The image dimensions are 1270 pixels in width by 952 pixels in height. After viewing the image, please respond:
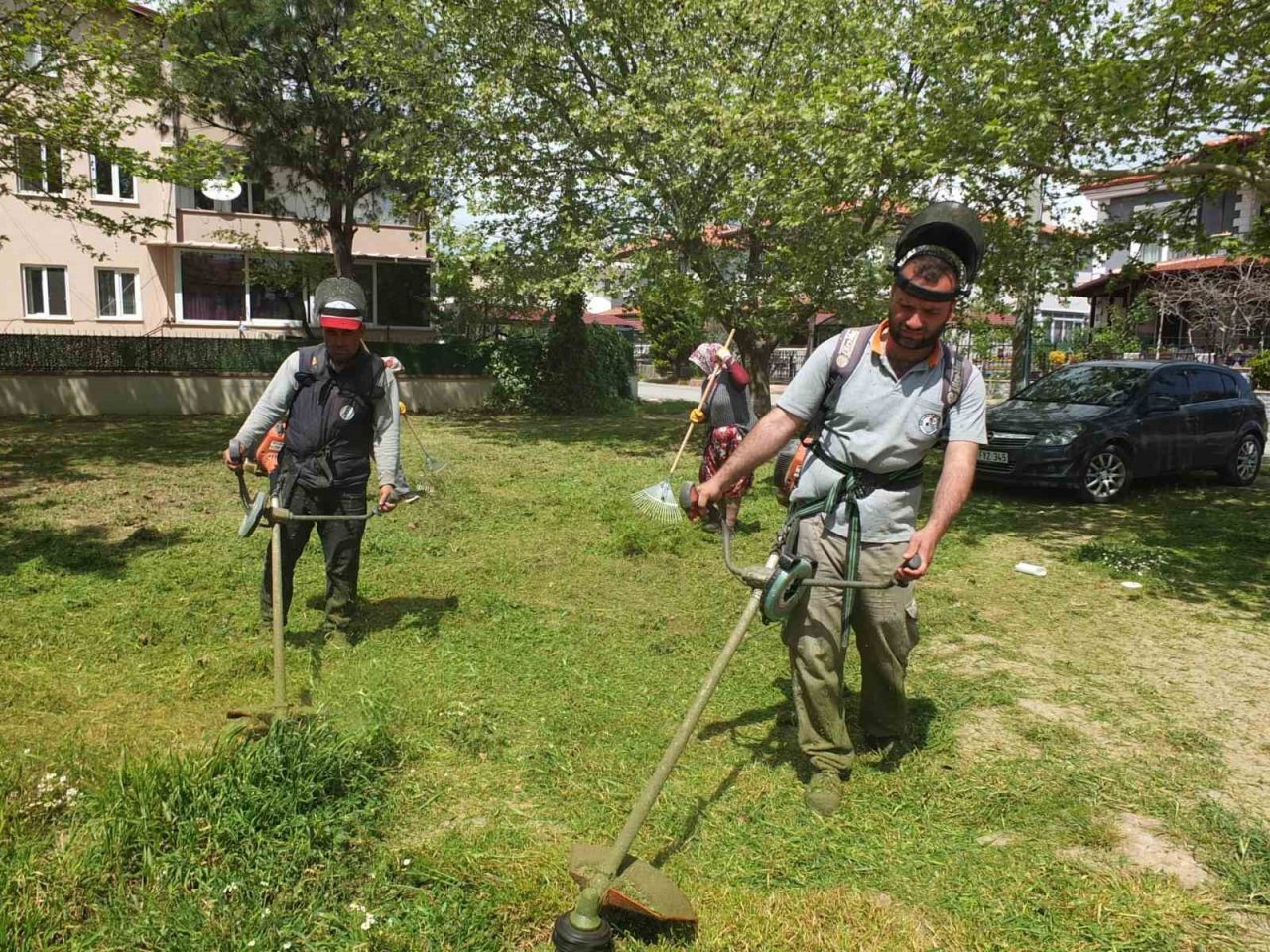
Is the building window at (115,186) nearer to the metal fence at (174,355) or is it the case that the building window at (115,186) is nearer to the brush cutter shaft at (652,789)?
the metal fence at (174,355)

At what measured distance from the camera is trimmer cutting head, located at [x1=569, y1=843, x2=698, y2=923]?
8.87 feet

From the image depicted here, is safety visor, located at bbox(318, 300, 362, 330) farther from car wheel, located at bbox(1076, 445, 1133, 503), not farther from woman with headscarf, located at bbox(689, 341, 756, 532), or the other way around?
car wheel, located at bbox(1076, 445, 1133, 503)

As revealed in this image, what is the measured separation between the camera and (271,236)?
82.4ft

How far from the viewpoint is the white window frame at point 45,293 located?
23.2m

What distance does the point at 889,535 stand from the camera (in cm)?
347

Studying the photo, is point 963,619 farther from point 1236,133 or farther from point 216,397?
point 216,397

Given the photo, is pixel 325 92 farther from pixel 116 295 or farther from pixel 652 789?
pixel 652 789

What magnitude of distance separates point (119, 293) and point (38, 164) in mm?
13785

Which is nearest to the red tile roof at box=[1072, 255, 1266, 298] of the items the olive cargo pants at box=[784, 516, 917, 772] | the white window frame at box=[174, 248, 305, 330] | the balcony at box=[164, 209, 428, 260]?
the balcony at box=[164, 209, 428, 260]

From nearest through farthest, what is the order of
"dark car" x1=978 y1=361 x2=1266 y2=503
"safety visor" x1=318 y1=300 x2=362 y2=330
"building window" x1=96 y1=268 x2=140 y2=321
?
"safety visor" x1=318 y1=300 x2=362 y2=330
"dark car" x1=978 y1=361 x2=1266 y2=503
"building window" x1=96 y1=268 x2=140 y2=321

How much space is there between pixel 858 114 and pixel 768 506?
4171mm

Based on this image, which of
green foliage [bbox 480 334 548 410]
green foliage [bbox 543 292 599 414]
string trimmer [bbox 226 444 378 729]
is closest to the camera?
string trimmer [bbox 226 444 378 729]

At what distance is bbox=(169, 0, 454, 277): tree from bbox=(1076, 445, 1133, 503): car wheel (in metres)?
10.4

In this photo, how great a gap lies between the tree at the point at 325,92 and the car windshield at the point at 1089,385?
9.56 metres
